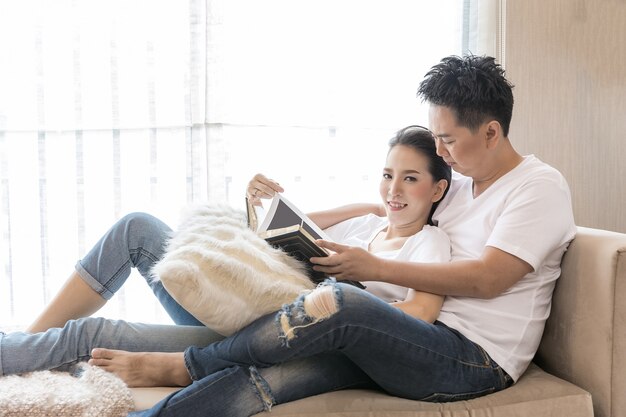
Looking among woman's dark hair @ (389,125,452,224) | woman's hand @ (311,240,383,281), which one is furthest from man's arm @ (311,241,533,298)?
woman's dark hair @ (389,125,452,224)

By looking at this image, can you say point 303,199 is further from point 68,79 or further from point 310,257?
point 310,257

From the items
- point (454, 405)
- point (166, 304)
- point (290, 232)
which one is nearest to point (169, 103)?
point (166, 304)

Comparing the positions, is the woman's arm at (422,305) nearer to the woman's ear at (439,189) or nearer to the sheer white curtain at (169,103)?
the woman's ear at (439,189)

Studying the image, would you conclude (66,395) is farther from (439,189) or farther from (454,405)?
(439,189)

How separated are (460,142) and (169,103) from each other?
55.8 inches

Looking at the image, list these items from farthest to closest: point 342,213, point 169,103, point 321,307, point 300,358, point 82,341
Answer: point 169,103, point 342,213, point 82,341, point 300,358, point 321,307

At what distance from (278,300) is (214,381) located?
213 mm

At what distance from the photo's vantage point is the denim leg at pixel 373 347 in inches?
54.1

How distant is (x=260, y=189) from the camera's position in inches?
73.9

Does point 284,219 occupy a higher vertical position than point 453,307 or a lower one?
higher

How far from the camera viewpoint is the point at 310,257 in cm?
157

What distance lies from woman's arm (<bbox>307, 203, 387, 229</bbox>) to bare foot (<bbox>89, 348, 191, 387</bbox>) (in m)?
0.62

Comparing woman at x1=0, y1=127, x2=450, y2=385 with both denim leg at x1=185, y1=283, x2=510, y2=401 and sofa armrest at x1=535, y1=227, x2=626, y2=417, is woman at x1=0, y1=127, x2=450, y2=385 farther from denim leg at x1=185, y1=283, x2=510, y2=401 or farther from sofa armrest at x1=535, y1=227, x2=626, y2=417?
sofa armrest at x1=535, y1=227, x2=626, y2=417

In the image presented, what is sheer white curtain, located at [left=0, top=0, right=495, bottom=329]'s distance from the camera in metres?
2.65
